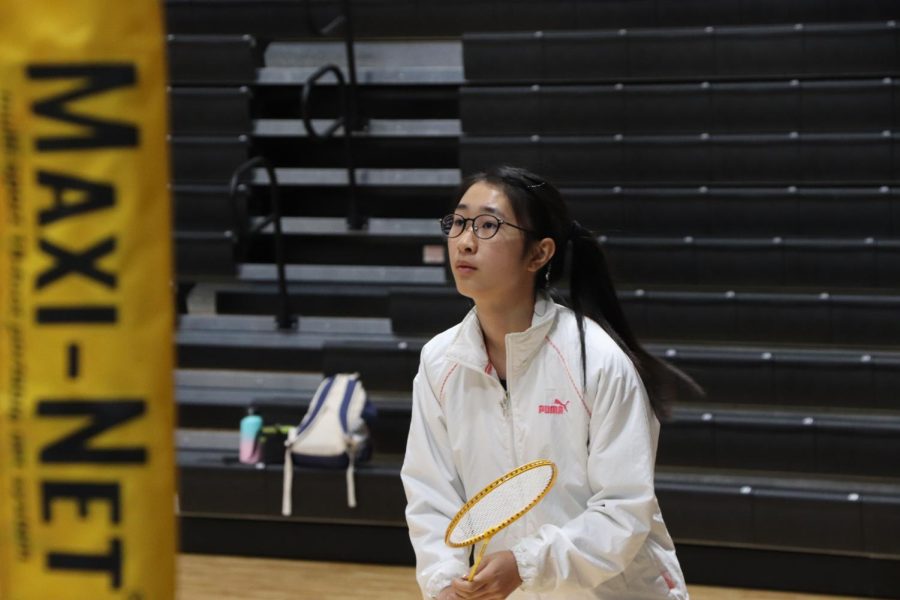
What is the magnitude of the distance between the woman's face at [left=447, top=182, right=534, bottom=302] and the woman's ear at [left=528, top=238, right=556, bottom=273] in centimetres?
1

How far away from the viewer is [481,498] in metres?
1.89

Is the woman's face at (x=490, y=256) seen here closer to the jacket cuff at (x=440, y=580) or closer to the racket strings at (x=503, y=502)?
the racket strings at (x=503, y=502)

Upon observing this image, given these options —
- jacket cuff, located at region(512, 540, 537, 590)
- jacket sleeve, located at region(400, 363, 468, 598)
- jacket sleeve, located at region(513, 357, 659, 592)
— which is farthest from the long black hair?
jacket cuff, located at region(512, 540, 537, 590)

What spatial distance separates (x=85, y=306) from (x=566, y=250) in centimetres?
156

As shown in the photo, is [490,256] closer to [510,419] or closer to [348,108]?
[510,419]

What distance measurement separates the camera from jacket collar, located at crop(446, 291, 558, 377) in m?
2.03

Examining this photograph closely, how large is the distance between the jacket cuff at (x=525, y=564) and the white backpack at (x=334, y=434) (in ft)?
9.68

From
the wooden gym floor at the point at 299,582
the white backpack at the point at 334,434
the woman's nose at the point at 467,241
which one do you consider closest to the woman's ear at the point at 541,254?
the woman's nose at the point at 467,241

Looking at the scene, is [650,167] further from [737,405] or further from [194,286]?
[194,286]

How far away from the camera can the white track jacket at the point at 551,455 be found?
74.0 inches

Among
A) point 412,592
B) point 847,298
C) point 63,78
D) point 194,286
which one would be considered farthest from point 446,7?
point 63,78

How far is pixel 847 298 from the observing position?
16.6 feet

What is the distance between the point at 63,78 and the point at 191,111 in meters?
5.88

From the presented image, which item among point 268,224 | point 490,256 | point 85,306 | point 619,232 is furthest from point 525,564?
point 268,224
